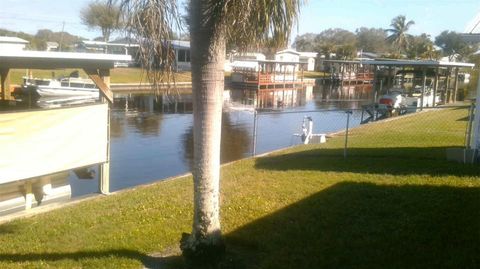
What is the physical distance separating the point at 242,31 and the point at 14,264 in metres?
3.68

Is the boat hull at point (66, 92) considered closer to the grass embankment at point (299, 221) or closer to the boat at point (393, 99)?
the boat at point (393, 99)

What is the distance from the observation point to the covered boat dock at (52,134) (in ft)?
27.3

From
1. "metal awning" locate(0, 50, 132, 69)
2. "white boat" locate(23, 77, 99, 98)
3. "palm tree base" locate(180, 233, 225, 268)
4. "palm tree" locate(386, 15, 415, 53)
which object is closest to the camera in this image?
"palm tree base" locate(180, 233, 225, 268)

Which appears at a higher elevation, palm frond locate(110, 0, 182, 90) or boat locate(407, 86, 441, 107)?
palm frond locate(110, 0, 182, 90)

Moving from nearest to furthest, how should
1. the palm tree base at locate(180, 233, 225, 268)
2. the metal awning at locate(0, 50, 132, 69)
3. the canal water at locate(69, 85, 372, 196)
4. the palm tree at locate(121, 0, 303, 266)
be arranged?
1. the palm tree at locate(121, 0, 303, 266)
2. the palm tree base at locate(180, 233, 225, 268)
3. the metal awning at locate(0, 50, 132, 69)
4. the canal water at locate(69, 85, 372, 196)

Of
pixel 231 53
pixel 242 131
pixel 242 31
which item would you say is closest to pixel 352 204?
pixel 231 53

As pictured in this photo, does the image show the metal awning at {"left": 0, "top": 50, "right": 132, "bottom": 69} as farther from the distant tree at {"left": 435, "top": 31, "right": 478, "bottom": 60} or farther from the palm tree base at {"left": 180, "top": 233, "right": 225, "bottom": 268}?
the distant tree at {"left": 435, "top": 31, "right": 478, "bottom": 60}

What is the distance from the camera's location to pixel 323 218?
734 centimetres

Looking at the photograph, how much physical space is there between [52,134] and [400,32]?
377 ft

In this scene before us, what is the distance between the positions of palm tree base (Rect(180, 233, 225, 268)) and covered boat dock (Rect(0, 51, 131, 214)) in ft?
13.6

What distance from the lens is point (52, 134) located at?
8.95m

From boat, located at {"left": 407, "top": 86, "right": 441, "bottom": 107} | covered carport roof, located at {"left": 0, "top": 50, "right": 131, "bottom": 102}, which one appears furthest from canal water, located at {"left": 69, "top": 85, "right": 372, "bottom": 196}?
boat, located at {"left": 407, "top": 86, "right": 441, "bottom": 107}

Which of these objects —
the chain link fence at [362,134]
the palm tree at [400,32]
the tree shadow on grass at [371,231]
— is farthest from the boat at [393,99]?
the palm tree at [400,32]

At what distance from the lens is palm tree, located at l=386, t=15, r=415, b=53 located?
11269 centimetres
